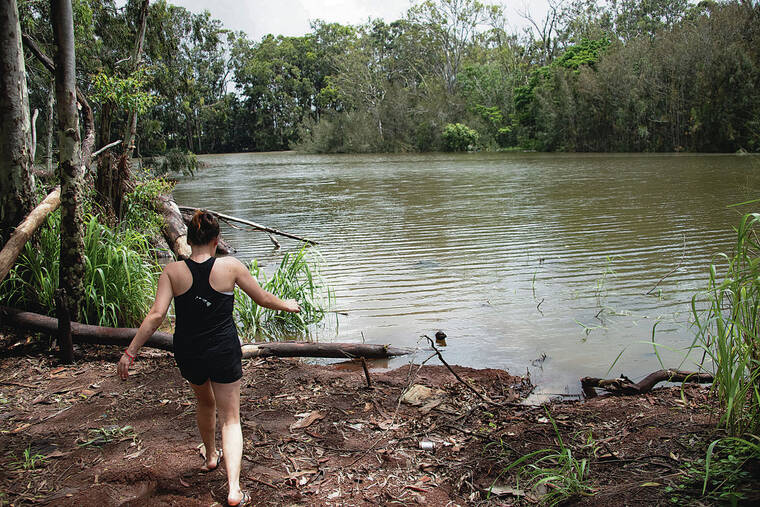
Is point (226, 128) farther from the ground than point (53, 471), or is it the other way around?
point (226, 128)

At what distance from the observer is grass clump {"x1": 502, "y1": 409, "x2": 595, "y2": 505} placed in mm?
2656

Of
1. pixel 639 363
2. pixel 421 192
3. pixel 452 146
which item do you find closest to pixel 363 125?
pixel 452 146

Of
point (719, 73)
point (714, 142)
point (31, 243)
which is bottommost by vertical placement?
point (31, 243)

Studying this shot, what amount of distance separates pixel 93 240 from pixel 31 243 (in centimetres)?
59

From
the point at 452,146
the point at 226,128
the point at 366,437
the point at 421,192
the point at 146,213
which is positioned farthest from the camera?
the point at 226,128

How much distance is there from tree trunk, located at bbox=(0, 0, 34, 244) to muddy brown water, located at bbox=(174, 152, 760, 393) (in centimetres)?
324

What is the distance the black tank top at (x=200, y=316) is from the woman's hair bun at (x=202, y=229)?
11cm

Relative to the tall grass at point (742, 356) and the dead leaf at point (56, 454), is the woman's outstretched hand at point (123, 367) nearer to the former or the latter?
the dead leaf at point (56, 454)

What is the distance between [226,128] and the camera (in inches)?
3007

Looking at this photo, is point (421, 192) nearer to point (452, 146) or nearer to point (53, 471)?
point (53, 471)

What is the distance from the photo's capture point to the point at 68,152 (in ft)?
16.0

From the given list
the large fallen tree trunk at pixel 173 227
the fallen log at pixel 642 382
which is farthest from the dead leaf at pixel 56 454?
the large fallen tree trunk at pixel 173 227

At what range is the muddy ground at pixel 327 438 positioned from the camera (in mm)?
2857

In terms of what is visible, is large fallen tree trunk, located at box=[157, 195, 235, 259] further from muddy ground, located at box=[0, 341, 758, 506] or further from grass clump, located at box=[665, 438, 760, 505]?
grass clump, located at box=[665, 438, 760, 505]
